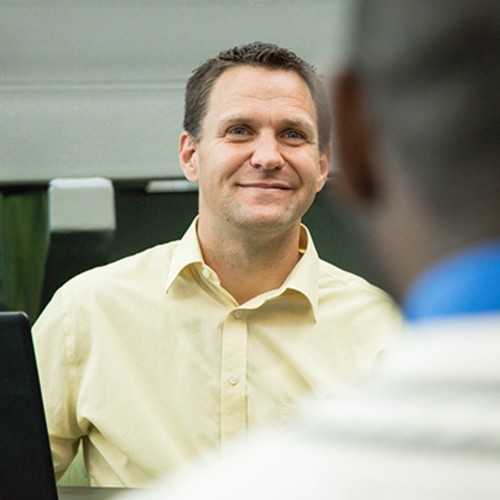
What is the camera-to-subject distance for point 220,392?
6.57 ft

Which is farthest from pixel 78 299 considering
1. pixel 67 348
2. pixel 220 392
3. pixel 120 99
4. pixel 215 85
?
pixel 120 99

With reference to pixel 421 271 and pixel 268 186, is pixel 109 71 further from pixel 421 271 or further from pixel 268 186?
pixel 421 271

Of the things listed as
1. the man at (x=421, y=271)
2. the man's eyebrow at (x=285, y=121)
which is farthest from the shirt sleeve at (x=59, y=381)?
the man at (x=421, y=271)

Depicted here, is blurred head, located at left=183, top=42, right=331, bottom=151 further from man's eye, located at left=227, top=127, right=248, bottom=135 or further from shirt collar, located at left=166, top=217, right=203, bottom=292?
shirt collar, located at left=166, top=217, right=203, bottom=292

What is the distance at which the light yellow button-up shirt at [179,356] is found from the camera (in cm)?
196

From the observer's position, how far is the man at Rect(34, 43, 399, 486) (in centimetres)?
197

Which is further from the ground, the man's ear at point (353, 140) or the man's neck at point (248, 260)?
the man's ear at point (353, 140)

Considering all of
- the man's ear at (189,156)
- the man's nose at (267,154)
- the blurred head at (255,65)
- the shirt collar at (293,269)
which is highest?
the blurred head at (255,65)

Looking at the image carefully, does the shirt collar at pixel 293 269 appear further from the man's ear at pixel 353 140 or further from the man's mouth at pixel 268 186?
the man's ear at pixel 353 140

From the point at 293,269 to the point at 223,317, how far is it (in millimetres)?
170

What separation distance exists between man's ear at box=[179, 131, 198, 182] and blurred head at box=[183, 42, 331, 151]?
2 cm

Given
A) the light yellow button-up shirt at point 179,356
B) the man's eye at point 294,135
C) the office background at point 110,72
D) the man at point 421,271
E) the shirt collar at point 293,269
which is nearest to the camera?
the man at point 421,271

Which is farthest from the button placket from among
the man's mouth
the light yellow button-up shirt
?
the man's mouth

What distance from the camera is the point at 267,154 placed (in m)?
2.14
